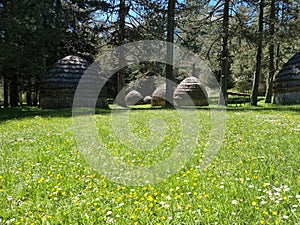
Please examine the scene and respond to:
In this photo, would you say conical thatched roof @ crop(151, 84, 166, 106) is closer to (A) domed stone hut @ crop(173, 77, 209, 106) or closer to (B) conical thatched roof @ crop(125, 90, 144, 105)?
(A) domed stone hut @ crop(173, 77, 209, 106)

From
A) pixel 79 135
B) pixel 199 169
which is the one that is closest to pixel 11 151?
pixel 79 135

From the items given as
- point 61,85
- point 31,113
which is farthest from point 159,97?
point 31,113

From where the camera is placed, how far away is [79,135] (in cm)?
700

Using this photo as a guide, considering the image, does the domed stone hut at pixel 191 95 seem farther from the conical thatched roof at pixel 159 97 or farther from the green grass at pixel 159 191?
the green grass at pixel 159 191

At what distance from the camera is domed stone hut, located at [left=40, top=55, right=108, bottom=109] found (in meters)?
17.2

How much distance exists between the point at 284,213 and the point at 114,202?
5.54ft

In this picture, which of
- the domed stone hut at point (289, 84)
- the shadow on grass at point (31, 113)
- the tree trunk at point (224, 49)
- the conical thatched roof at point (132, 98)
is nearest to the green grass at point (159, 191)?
the shadow on grass at point (31, 113)

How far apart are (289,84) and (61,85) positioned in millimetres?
14769

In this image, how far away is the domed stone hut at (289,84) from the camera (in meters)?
17.4

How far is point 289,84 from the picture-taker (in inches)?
696

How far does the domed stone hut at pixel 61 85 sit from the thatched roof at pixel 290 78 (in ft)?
40.8

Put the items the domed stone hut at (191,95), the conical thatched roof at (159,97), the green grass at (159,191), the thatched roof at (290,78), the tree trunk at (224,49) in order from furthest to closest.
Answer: the conical thatched roof at (159,97)
the domed stone hut at (191,95)
the thatched roof at (290,78)
the tree trunk at (224,49)
the green grass at (159,191)

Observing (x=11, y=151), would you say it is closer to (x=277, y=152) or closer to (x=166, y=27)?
(x=277, y=152)

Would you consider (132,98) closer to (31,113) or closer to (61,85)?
(61,85)
